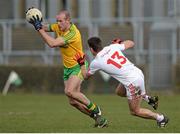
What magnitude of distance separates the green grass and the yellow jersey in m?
1.29

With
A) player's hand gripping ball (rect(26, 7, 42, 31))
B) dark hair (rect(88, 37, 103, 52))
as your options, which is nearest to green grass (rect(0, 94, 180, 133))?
dark hair (rect(88, 37, 103, 52))

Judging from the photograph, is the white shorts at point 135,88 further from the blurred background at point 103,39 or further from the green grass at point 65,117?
the blurred background at point 103,39

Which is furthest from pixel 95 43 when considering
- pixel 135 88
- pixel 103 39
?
pixel 103 39

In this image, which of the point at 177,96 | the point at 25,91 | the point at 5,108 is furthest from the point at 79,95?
the point at 25,91

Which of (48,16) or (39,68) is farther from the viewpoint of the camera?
(48,16)

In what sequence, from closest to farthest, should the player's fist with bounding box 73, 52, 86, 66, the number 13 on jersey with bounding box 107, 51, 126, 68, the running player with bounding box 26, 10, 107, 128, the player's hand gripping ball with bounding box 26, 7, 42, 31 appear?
the number 13 on jersey with bounding box 107, 51, 126, 68 < the player's hand gripping ball with bounding box 26, 7, 42, 31 < the running player with bounding box 26, 10, 107, 128 < the player's fist with bounding box 73, 52, 86, 66

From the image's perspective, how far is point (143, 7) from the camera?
116 ft

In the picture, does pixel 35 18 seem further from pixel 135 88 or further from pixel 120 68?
pixel 135 88

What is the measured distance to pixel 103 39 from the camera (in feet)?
110

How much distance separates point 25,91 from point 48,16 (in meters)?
5.87

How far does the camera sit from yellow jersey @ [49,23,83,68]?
14938 millimetres

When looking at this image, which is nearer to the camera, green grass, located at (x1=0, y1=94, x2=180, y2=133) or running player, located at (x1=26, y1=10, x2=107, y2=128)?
green grass, located at (x1=0, y1=94, x2=180, y2=133)

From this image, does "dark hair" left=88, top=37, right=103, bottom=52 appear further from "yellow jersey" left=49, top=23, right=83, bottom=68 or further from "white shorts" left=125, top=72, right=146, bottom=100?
"yellow jersey" left=49, top=23, right=83, bottom=68

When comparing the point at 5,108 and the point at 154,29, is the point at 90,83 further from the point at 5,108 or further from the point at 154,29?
the point at 5,108
